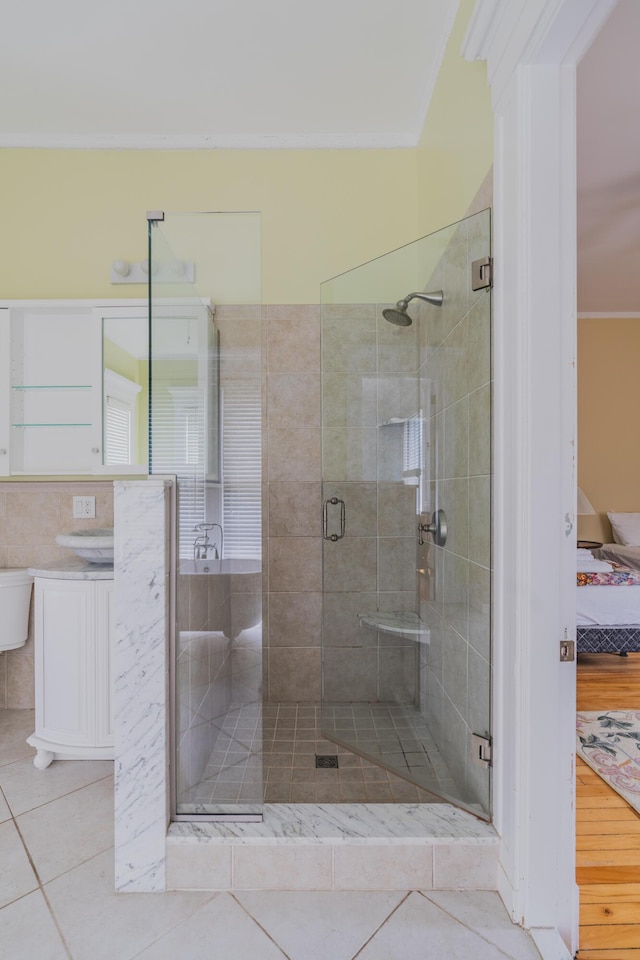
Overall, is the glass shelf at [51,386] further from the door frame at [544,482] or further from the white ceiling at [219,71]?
the door frame at [544,482]

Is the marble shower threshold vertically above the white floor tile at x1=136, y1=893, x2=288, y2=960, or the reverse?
the marble shower threshold

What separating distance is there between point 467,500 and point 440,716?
753 mm

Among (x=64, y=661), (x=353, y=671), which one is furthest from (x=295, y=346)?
(x=64, y=661)

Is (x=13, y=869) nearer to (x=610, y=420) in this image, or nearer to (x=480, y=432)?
(x=480, y=432)

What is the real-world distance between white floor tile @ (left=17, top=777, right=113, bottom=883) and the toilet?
0.83m

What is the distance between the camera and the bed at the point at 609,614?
10.1 ft

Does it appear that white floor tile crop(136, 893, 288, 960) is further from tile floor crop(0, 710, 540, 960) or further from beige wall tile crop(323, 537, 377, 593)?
beige wall tile crop(323, 537, 377, 593)

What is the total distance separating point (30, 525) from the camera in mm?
2559

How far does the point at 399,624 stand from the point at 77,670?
126cm

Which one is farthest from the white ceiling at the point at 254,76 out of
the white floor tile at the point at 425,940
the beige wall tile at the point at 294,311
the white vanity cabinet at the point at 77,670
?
the white floor tile at the point at 425,940

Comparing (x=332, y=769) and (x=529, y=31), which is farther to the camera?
(x=332, y=769)

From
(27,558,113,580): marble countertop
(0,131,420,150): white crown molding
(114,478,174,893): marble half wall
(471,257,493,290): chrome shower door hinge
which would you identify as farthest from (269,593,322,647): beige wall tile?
(0,131,420,150): white crown molding

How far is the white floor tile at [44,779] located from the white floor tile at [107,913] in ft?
1.50

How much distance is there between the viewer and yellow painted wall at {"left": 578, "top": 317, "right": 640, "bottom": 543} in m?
4.83
